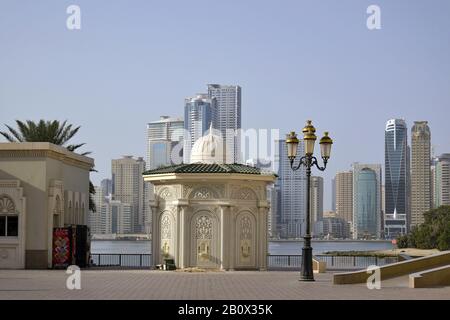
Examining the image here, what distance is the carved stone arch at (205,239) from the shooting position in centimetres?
3694

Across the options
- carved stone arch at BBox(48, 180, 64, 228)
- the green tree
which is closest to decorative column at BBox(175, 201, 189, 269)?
carved stone arch at BBox(48, 180, 64, 228)

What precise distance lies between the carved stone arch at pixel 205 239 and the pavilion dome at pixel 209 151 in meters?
3.01

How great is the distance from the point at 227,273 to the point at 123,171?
133941 millimetres

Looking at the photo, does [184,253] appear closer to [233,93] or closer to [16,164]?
[16,164]

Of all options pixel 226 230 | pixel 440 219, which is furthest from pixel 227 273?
pixel 440 219

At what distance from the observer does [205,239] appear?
3697 centimetres

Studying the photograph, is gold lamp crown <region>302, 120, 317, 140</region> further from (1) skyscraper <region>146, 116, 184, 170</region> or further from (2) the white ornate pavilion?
(1) skyscraper <region>146, 116, 184, 170</region>

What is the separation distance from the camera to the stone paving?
2208 cm

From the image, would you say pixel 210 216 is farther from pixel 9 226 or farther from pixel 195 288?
pixel 195 288

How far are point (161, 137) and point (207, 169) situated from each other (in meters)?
69.6

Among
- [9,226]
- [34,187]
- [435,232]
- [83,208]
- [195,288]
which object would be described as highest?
[34,187]

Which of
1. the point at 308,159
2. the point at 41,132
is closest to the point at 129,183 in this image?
the point at 41,132

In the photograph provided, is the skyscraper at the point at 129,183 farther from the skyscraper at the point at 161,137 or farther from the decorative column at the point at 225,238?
the decorative column at the point at 225,238

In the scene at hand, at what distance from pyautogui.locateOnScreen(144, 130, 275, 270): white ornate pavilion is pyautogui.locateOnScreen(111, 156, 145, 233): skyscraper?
110m
